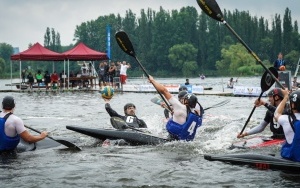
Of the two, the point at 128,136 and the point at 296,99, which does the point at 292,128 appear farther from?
the point at 128,136

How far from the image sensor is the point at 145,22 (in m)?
142

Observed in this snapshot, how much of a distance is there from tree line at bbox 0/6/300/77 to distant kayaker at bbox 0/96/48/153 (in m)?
95.1

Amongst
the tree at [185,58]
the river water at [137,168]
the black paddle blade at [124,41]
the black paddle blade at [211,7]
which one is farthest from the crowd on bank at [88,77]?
the tree at [185,58]

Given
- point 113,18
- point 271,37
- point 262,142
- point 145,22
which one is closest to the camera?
point 262,142

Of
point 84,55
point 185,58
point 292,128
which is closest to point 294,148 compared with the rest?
point 292,128

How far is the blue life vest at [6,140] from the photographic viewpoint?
8578 mm

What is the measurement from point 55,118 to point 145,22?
126152 mm

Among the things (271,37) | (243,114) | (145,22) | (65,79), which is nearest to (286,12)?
(271,37)

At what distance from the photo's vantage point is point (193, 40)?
136 meters

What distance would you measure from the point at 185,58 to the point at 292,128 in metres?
123

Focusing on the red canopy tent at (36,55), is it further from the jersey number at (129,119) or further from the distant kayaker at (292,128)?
the distant kayaker at (292,128)

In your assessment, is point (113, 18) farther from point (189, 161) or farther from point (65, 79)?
point (189, 161)

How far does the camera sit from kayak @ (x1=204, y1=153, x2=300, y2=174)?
24.3 ft

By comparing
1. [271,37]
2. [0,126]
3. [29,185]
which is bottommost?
[29,185]
